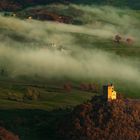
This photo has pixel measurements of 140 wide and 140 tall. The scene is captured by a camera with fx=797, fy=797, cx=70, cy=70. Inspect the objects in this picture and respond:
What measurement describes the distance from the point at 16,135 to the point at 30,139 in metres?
3.65

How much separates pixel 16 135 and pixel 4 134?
5654 millimetres

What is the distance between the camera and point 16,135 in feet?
647

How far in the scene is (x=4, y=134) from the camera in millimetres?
192250

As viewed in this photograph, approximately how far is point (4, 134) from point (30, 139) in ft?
25.3

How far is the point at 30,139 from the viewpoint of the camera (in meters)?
197
